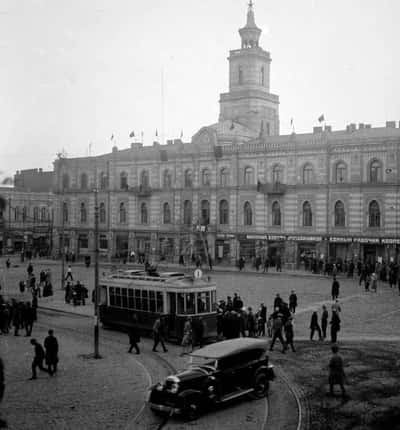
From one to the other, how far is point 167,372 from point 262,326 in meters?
6.75

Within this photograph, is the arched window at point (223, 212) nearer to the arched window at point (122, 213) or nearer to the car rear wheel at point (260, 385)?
the arched window at point (122, 213)

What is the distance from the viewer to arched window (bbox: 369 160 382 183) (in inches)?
2041

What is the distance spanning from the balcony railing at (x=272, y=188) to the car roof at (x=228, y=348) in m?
39.4

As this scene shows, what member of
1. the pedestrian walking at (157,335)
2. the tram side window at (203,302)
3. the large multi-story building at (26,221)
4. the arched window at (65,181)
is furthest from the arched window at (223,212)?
the pedestrian walking at (157,335)

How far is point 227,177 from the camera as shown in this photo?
6072 cm

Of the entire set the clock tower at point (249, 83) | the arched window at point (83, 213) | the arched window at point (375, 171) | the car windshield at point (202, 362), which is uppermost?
the clock tower at point (249, 83)

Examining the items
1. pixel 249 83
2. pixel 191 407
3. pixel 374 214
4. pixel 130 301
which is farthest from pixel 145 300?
pixel 249 83

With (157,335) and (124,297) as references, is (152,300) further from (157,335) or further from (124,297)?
(157,335)

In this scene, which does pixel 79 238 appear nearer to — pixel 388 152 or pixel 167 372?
pixel 388 152

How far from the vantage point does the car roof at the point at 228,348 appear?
1673 centimetres

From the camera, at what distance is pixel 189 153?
206ft

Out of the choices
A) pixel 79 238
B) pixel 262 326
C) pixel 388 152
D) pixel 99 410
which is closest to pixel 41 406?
pixel 99 410

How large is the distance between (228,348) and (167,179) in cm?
4869

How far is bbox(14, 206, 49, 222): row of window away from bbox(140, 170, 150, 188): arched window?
75.5ft
